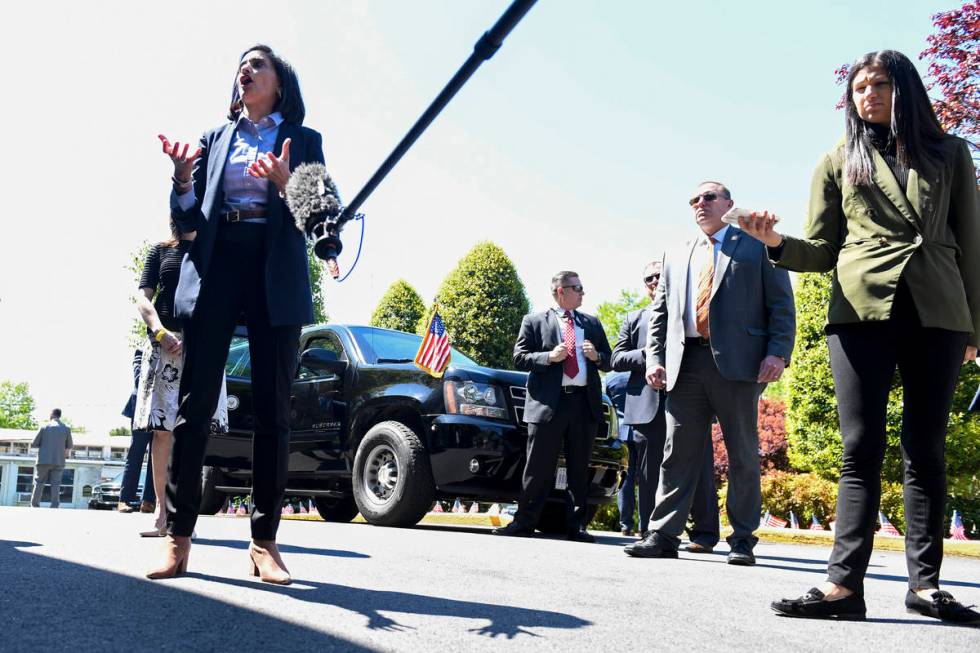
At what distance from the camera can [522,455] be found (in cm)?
754

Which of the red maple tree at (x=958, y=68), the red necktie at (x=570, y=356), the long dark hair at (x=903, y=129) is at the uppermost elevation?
the red maple tree at (x=958, y=68)

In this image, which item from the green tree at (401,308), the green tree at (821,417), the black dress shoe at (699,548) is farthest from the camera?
the green tree at (401,308)

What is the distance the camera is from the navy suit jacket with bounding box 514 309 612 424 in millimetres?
7289

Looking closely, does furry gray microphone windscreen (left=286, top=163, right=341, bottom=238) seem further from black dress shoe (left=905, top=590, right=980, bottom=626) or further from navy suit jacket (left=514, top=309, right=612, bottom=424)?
navy suit jacket (left=514, top=309, right=612, bottom=424)

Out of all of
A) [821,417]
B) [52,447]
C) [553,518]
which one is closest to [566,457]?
[553,518]

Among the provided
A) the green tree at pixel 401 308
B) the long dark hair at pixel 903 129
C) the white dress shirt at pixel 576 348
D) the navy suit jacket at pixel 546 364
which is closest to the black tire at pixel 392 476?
the navy suit jacket at pixel 546 364

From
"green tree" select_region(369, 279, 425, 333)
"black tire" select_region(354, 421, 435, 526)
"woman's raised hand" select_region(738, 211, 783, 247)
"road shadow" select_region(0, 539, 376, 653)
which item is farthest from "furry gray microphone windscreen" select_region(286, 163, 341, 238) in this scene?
"green tree" select_region(369, 279, 425, 333)

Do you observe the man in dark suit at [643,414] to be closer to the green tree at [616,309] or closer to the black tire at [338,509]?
the black tire at [338,509]

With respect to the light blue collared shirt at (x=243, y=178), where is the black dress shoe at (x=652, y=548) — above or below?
below

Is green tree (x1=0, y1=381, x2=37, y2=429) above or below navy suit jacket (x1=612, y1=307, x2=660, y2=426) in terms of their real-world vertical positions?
above

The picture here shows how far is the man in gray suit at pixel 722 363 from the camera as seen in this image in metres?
5.52

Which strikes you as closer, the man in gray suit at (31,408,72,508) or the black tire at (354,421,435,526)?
the black tire at (354,421,435,526)

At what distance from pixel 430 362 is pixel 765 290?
3016 millimetres

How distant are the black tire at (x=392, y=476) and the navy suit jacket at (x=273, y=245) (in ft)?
12.0
